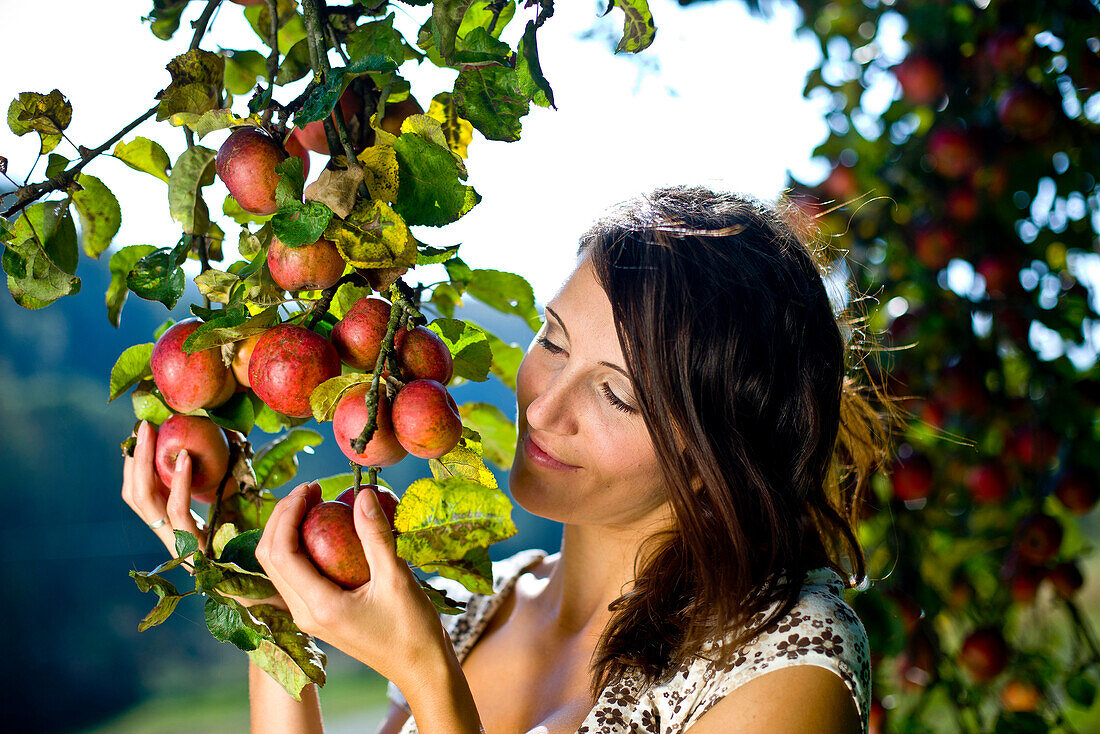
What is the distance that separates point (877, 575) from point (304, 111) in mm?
1010

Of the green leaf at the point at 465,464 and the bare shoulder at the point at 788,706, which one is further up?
the green leaf at the point at 465,464

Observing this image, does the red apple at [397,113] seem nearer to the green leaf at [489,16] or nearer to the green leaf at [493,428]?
the green leaf at [489,16]

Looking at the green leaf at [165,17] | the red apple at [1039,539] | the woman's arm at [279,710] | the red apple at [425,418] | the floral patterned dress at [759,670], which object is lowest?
the red apple at [1039,539]

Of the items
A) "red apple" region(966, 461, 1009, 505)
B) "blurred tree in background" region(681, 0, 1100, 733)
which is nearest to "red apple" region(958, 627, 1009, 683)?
"blurred tree in background" region(681, 0, 1100, 733)

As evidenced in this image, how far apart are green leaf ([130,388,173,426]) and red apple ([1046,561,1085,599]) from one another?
3.45ft

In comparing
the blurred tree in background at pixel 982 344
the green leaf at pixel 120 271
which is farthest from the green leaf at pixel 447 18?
the blurred tree in background at pixel 982 344

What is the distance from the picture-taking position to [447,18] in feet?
1.30

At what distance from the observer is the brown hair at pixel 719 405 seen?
2.00 feet

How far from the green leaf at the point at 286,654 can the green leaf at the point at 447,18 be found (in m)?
0.31

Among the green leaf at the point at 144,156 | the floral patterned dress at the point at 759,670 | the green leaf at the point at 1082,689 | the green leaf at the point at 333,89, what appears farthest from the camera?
the green leaf at the point at 1082,689

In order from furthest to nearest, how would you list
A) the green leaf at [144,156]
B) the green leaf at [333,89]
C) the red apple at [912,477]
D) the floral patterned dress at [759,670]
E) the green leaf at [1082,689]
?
the red apple at [912,477], the green leaf at [1082,689], the floral patterned dress at [759,670], the green leaf at [144,156], the green leaf at [333,89]

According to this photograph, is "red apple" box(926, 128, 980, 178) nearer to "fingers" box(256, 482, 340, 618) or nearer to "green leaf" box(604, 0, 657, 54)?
"green leaf" box(604, 0, 657, 54)

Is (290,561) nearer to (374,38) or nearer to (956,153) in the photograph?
(374,38)

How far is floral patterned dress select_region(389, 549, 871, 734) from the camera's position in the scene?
58cm
